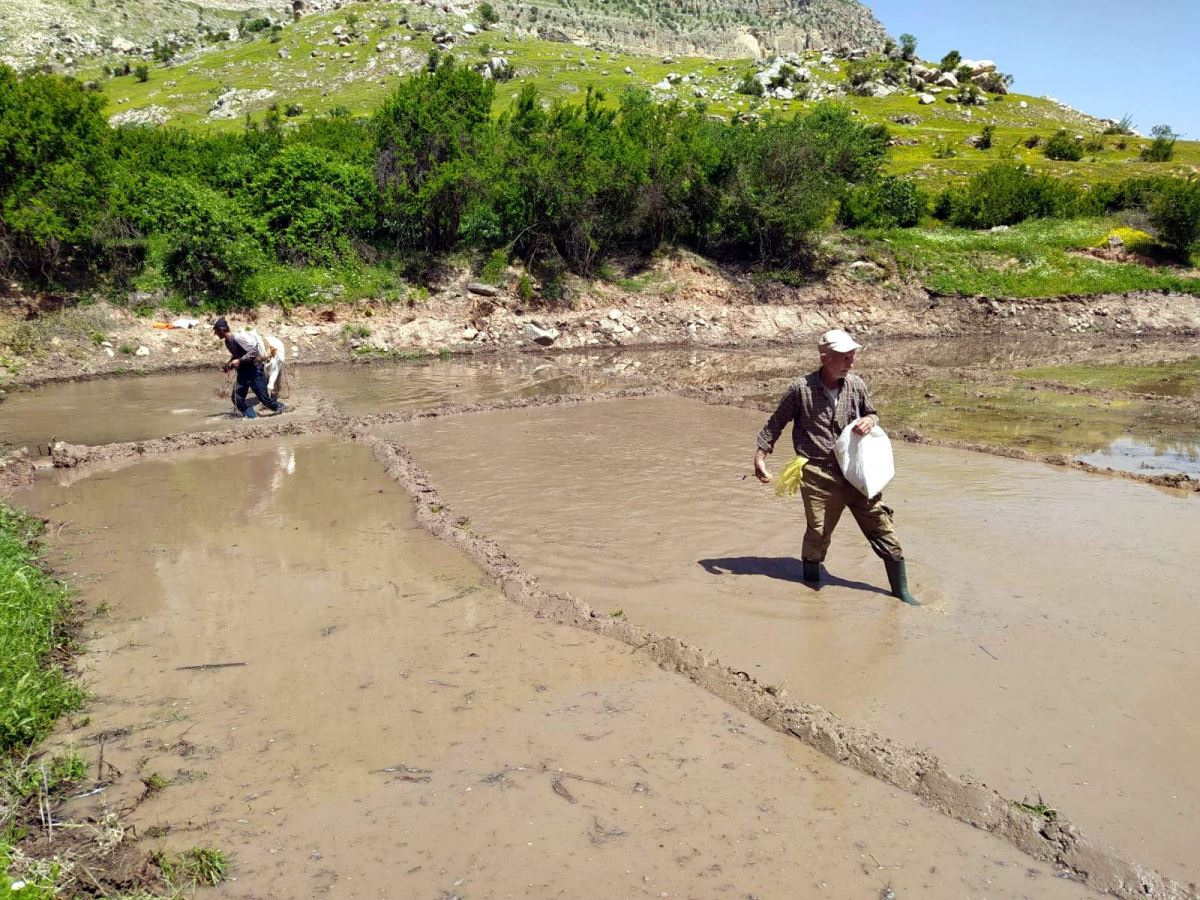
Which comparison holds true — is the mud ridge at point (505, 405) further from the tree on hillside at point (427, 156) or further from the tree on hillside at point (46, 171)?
the tree on hillside at point (46, 171)

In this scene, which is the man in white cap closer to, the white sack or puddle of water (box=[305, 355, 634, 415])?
the white sack

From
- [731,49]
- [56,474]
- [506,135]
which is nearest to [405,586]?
[56,474]

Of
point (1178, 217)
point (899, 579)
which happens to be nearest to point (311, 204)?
point (899, 579)

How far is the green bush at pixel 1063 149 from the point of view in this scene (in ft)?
144

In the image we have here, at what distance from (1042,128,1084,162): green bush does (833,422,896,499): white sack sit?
48085mm

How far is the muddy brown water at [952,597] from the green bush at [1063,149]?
43.3m

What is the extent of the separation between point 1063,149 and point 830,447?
1915 inches

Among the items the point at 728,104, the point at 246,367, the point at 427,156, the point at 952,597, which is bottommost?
the point at 952,597

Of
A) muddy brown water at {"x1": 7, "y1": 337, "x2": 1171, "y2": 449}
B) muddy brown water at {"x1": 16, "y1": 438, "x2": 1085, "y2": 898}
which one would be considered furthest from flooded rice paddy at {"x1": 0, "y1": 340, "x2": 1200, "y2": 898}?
muddy brown water at {"x1": 7, "y1": 337, "x2": 1171, "y2": 449}

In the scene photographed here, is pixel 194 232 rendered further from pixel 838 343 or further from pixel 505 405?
pixel 838 343

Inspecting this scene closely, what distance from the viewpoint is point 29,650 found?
4.67 m

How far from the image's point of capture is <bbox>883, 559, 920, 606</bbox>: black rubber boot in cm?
570

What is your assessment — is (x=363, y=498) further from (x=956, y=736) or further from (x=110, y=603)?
(x=956, y=736)

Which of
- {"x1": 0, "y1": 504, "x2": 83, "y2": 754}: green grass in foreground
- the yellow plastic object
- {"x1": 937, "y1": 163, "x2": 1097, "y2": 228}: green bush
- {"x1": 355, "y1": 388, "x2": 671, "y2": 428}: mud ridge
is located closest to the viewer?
{"x1": 0, "y1": 504, "x2": 83, "y2": 754}: green grass in foreground
